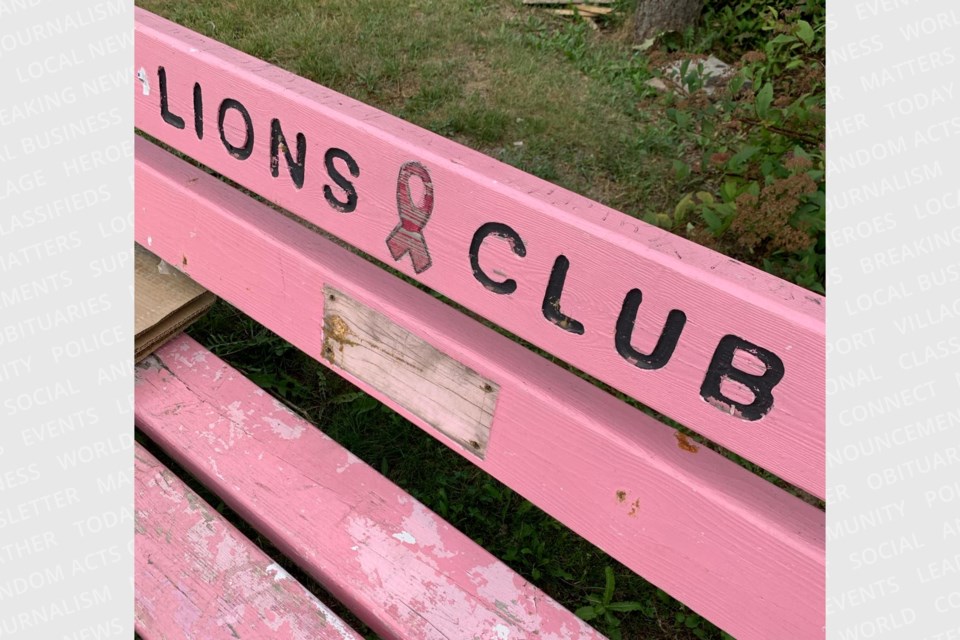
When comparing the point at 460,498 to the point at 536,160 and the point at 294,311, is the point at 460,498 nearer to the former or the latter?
the point at 294,311

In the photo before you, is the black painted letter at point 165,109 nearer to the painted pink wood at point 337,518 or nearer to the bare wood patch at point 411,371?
the bare wood patch at point 411,371

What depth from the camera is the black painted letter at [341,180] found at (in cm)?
114

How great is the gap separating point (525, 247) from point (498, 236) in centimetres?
5

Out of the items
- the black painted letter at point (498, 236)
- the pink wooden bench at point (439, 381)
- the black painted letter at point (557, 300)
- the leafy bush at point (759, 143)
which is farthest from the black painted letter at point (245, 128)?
the leafy bush at point (759, 143)

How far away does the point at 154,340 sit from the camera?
166cm

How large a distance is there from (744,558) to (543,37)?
11.8ft

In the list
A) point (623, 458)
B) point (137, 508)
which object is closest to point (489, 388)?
point (623, 458)

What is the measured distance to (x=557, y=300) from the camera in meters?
1.00

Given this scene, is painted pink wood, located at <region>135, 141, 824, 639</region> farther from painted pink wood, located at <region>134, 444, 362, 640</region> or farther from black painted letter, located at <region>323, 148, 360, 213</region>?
painted pink wood, located at <region>134, 444, 362, 640</region>

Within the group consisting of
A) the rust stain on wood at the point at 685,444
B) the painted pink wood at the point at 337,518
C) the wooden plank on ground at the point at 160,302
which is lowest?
the painted pink wood at the point at 337,518

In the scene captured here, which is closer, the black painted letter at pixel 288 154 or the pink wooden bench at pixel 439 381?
the pink wooden bench at pixel 439 381

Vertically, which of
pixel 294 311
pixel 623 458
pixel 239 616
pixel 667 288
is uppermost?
pixel 667 288

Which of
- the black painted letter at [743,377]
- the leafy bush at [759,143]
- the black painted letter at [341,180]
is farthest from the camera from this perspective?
the leafy bush at [759,143]

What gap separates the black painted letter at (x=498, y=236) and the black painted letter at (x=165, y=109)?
716 millimetres
